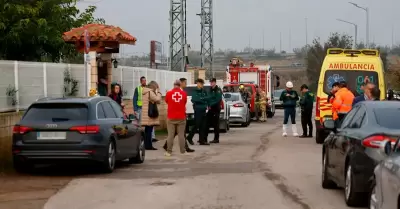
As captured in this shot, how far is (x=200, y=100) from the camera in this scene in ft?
68.7

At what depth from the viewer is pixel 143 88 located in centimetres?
1998

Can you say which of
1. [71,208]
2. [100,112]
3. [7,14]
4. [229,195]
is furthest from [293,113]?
[71,208]

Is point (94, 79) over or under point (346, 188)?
over

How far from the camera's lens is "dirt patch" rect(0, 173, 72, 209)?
10.9 metres

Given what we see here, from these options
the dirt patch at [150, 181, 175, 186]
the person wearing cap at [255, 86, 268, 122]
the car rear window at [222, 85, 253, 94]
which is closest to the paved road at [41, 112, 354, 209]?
the dirt patch at [150, 181, 175, 186]

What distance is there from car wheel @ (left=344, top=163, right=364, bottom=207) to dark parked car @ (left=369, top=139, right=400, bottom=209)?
1.36 meters

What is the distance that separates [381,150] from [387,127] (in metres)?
0.77

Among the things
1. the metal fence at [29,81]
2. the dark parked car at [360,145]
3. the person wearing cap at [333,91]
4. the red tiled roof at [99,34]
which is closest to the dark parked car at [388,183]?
the dark parked car at [360,145]

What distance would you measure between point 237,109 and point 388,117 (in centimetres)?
2204

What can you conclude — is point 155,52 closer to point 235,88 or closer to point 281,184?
point 235,88

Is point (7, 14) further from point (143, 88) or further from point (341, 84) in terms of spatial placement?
point (341, 84)

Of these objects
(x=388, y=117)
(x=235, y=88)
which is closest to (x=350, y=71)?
(x=388, y=117)

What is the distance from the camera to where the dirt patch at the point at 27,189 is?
10.9 metres

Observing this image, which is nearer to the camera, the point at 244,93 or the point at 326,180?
the point at 326,180
